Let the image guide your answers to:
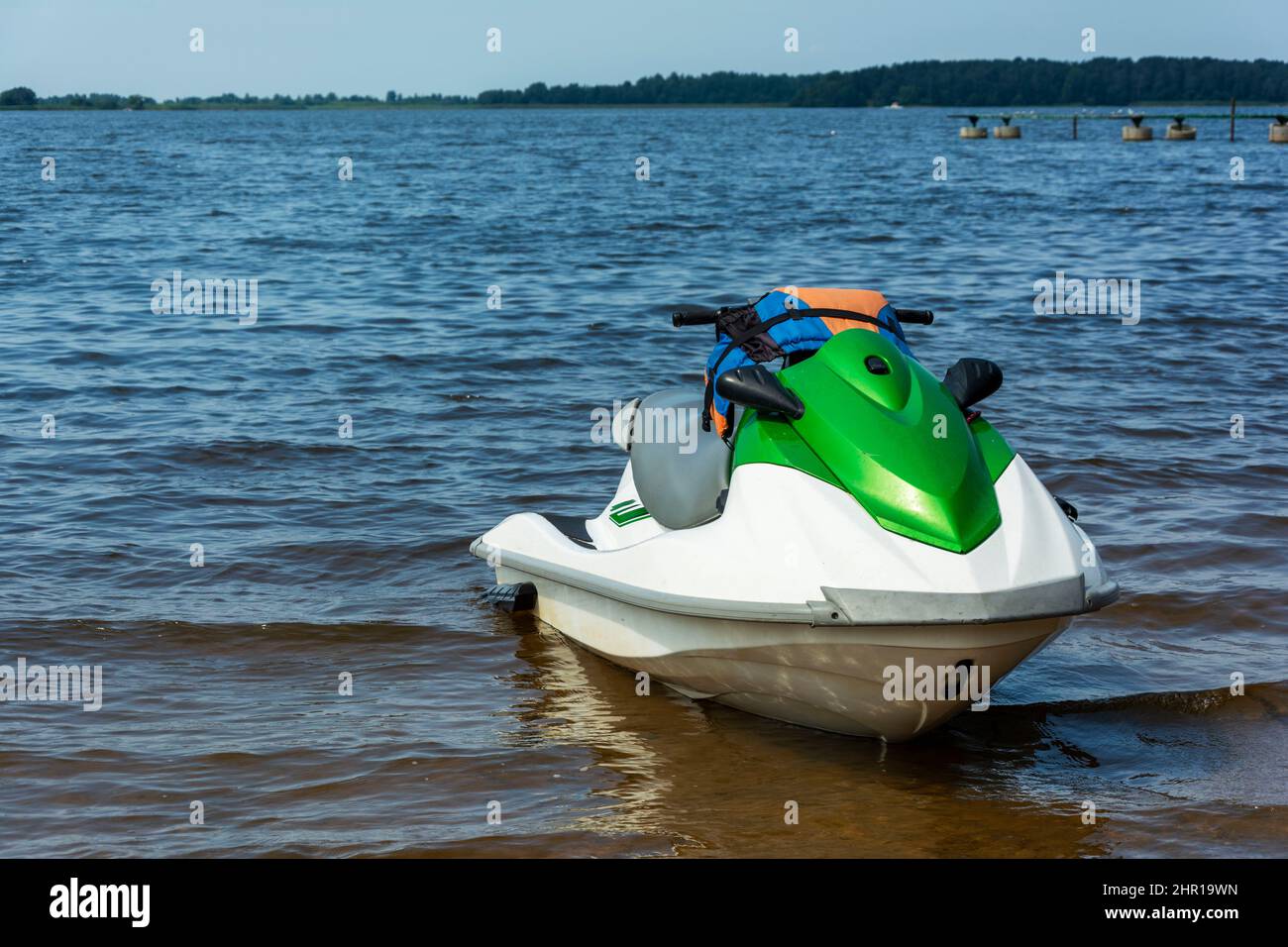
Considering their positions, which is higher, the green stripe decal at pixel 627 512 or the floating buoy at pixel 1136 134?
the floating buoy at pixel 1136 134

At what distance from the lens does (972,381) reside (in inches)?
184

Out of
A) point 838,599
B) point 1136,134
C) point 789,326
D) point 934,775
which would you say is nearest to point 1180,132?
point 1136,134

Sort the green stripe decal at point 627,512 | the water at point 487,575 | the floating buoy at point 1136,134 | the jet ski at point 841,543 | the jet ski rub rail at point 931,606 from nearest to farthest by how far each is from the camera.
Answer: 1. the jet ski rub rail at point 931,606
2. the jet ski at point 841,543
3. the water at point 487,575
4. the green stripe decal at point 627,512
5. the floating buoy at point 1136,134

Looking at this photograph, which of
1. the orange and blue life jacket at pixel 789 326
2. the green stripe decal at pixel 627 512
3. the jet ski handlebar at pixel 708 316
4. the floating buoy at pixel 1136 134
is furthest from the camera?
the floating buoy at pixel 1136 134

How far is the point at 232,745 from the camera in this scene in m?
4.74

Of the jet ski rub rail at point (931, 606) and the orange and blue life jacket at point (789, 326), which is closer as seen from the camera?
the jet ski rub rail at point (931, 606)

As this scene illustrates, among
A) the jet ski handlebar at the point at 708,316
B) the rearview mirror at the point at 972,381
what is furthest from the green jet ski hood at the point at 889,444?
the jet ski handlebar at the point at 708,316

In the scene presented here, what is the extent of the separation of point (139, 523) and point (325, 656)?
2.22m

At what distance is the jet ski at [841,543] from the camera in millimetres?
3973

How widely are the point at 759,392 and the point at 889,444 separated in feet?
1.54

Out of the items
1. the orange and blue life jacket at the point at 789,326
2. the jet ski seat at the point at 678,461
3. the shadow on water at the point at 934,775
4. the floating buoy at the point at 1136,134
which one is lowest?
the shadow on water at the point at 934,775

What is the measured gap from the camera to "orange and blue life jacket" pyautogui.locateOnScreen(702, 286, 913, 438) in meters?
4.88

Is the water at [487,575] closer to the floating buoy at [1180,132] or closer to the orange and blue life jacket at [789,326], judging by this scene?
the orange and blue life jacket at [789,326]

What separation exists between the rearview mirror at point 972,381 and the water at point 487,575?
120cm
